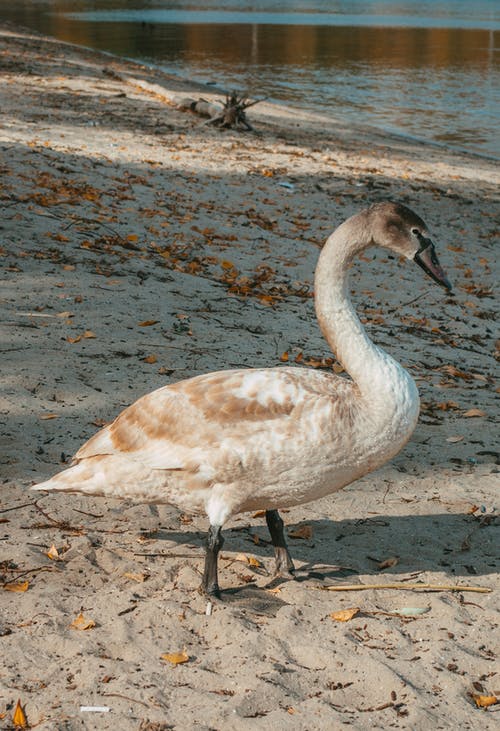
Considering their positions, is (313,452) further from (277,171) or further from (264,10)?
(264,10)

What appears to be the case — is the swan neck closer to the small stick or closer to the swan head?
the swan head

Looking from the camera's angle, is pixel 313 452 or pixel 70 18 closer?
pixel 313 452

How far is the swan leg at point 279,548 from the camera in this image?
180 inches

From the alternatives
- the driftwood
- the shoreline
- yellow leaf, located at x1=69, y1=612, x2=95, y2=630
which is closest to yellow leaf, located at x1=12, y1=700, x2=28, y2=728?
yellow leaf, located at x1=69, y1=612, x2=95, y2=630

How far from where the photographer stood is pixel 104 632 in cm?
388

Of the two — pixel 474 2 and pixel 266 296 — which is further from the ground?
pixel 474 2

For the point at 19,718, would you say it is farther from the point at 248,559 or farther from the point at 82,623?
the point at 248,559

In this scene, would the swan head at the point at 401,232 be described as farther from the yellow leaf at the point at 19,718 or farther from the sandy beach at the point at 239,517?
the yellow leaf at the point at 19,718

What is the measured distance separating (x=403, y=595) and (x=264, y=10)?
69026 millimetres

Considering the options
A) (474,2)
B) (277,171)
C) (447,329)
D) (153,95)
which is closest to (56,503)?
(447,329)

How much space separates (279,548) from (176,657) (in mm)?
992

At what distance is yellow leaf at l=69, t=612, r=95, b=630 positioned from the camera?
389 cm

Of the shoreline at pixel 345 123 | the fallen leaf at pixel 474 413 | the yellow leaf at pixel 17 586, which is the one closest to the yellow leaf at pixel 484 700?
the yellow leaf at pixel 17 586

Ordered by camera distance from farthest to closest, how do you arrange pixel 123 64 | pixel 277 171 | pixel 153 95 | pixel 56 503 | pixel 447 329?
pixel 123 64 → pixel 153 95 → pixel 277 171 → pixel 447 329 → pixel 56 503
